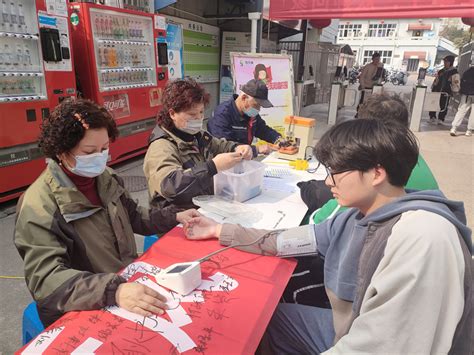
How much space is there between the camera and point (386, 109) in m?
2.17

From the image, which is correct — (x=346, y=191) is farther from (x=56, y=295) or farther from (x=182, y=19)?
(x=182, y=19)

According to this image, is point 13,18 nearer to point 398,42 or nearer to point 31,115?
point 31,115

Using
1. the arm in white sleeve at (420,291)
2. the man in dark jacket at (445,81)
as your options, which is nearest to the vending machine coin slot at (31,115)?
the arm in white sleeve at (420,291)

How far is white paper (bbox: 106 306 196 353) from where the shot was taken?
1.02m

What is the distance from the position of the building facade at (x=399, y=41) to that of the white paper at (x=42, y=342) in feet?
161

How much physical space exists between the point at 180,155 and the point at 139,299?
113cm

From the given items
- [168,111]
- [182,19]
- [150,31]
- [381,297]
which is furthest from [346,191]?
[182,19]

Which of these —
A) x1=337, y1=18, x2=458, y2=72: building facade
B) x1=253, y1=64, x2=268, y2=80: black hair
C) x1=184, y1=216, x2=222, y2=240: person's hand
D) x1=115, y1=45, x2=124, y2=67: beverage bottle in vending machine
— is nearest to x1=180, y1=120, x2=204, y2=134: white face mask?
x1=184, y1=216, x2=222, y2=240: person's hand

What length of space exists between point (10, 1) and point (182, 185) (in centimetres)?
324

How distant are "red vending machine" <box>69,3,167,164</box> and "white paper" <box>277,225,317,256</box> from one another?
13.3 feet

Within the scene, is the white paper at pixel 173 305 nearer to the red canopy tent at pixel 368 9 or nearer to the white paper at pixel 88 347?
the white paper at pixel 88 347

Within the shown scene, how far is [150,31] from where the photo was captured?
551cm

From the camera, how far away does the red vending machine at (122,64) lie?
180 inches

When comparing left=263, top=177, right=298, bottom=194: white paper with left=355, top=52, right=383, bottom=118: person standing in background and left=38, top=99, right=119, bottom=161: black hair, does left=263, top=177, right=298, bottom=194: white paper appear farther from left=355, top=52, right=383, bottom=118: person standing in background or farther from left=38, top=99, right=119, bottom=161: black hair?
left=355, top=52, right=383, bottom=118: person standing in background
